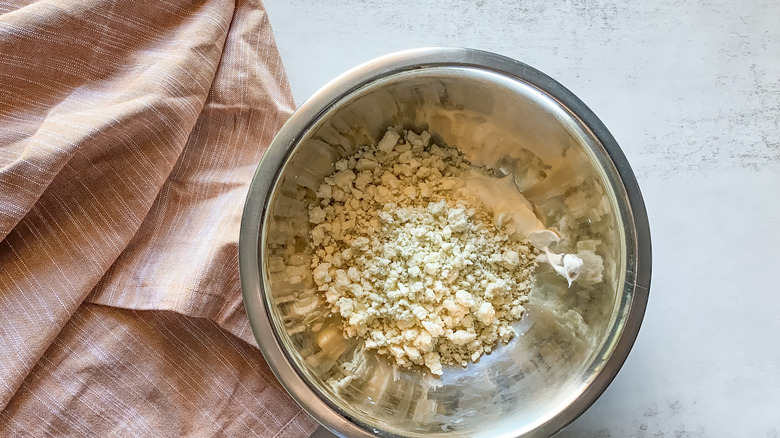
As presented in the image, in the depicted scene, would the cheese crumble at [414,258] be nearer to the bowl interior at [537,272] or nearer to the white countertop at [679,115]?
the bowl interior at [537,272]

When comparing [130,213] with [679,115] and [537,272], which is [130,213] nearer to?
[537,272]

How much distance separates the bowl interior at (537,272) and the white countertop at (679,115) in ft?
0.54

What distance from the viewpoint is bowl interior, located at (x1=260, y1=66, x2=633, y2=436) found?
700mm

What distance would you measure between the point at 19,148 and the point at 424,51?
53 cm

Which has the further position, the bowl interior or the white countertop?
the white countertop

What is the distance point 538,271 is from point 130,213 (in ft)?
1.82

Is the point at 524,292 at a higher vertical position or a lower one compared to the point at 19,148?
higher

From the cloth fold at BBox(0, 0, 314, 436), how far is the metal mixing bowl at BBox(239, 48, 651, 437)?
0.29 feet

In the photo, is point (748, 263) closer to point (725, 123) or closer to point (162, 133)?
point (725, 123)

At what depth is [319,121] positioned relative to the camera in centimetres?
69

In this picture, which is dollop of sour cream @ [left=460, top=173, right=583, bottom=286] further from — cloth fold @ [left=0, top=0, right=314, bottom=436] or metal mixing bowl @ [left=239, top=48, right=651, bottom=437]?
cloth fold @ [left=0, top=0, right=314, bottom=436]

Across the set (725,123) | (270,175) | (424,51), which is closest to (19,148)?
(270,175)

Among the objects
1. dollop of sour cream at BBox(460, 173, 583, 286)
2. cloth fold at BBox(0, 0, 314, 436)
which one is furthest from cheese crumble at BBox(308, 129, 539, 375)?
cloth fold at BBox(0, 0, 314, 436)

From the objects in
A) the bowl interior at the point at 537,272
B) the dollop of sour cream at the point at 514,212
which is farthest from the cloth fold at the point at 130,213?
the dollop of sour cream at the point at 514,212
